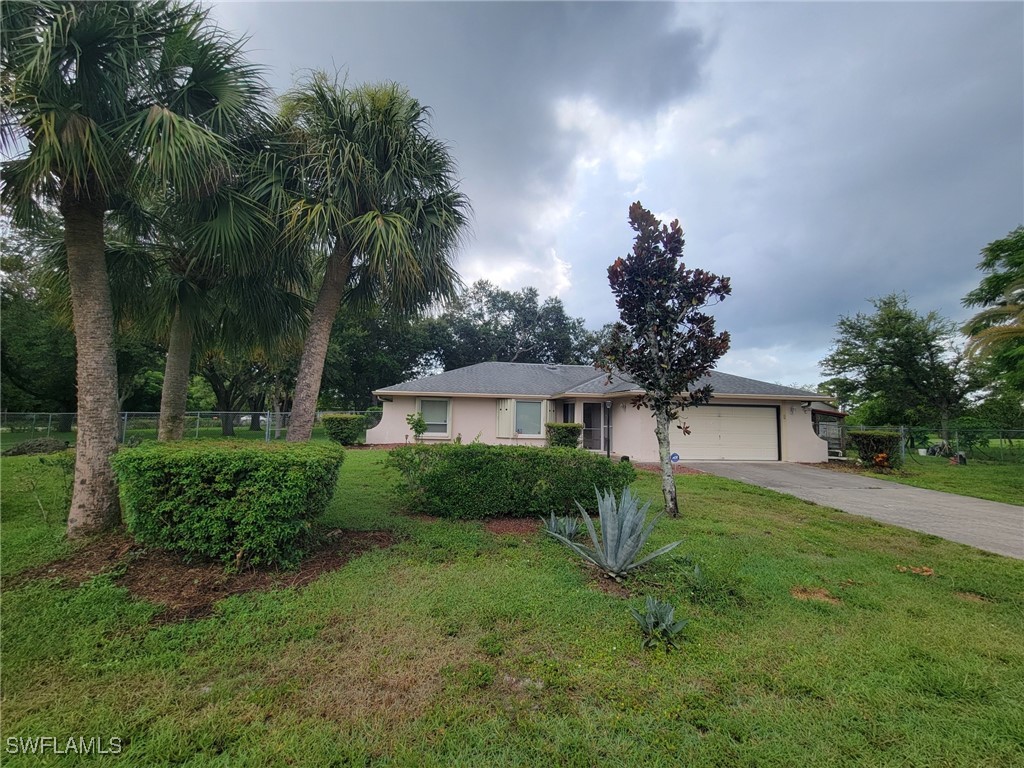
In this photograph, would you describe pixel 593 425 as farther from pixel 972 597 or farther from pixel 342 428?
pixel 972 597

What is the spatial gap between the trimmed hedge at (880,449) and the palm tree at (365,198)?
14.3 m

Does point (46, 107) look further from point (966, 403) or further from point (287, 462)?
point (966, 403)

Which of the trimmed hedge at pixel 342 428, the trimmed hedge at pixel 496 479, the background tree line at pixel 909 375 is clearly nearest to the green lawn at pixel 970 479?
the background tree line at pixel 909 375

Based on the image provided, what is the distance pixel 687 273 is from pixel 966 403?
78.1ft

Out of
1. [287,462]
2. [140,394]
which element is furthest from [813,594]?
[140,394]

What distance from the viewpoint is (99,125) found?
387 cm

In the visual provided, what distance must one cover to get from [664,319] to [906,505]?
247 inches

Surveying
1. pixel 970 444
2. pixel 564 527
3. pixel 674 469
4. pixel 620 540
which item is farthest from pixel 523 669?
pixel 970 444

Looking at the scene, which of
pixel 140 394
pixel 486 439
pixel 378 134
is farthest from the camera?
pixel 140 394

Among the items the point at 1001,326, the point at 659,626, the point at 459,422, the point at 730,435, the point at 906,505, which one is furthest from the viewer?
the point at 459,422

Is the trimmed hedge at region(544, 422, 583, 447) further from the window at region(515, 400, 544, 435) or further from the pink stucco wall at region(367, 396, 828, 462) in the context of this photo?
the window at region(515, 400, 544, 435)

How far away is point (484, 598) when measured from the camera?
3.24 metres

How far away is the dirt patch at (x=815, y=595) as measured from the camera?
3.42 metres

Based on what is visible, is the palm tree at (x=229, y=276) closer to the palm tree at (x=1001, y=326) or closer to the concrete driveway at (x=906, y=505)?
the concrete driveway at (x=906, y=505)
